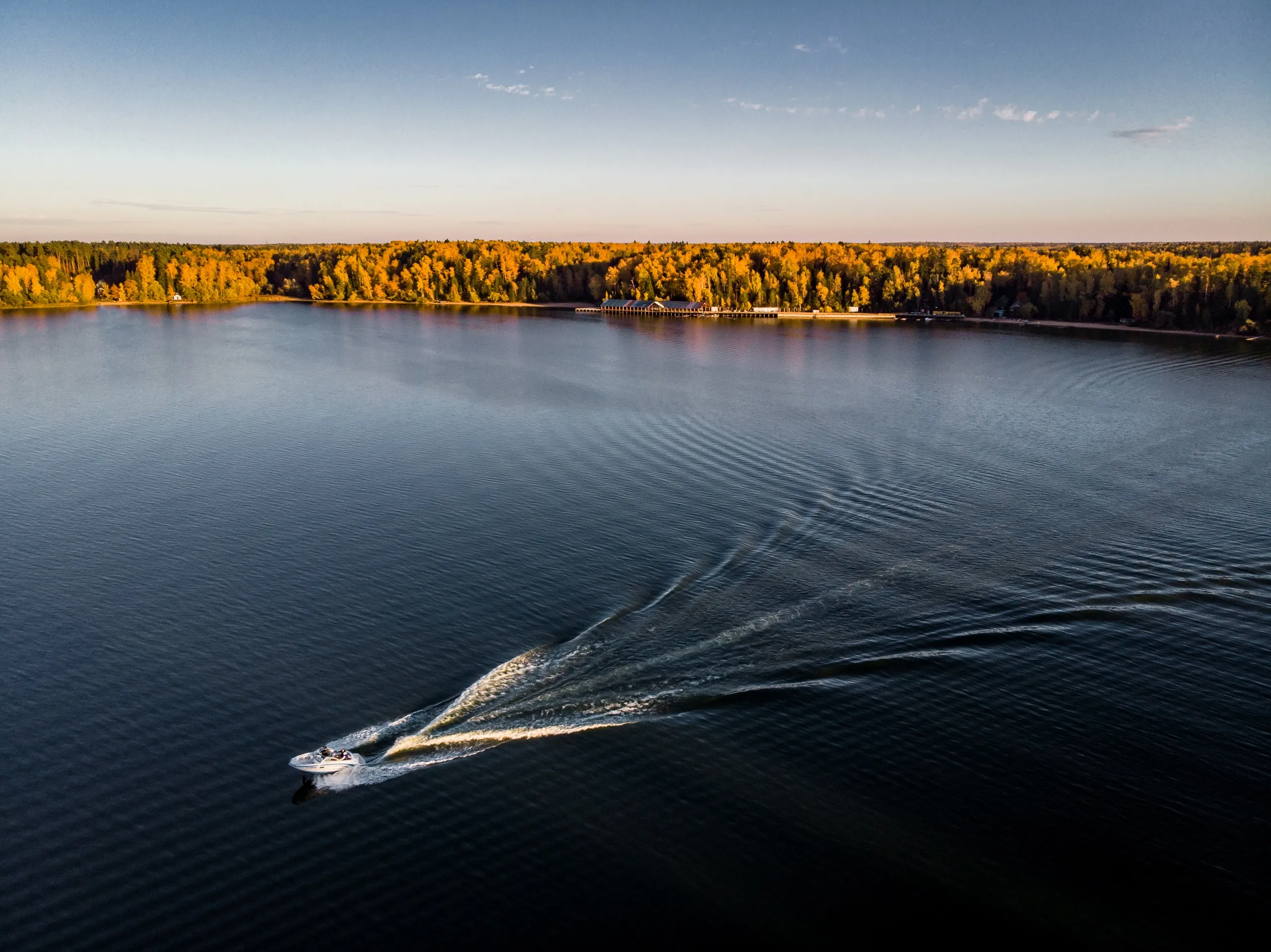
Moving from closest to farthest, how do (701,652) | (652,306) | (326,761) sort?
1. (326,761)
2. (701,652)
3. (652,306)

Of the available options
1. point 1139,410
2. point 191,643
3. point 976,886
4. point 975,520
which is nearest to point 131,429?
point 191,643

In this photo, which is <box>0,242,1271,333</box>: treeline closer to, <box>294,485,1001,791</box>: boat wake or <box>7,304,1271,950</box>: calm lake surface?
<box>7,304,1271,950</box>: calm lake surface

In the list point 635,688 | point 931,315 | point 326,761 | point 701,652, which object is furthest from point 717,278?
point 326,761

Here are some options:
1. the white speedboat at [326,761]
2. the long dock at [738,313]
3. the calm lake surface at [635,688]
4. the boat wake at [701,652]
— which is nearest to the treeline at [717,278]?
the long dock at [738,313]

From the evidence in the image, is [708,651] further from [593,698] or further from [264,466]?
[264,466]

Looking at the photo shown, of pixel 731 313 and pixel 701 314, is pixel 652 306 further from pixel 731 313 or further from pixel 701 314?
pixel 731 313

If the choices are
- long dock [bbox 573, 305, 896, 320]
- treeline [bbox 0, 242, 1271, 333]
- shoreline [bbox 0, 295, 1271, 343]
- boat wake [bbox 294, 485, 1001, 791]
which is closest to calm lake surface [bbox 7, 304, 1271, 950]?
boat wake [bbox 294, 485, 1001, 791]

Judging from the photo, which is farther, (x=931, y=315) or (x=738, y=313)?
(x=738, y=313)
